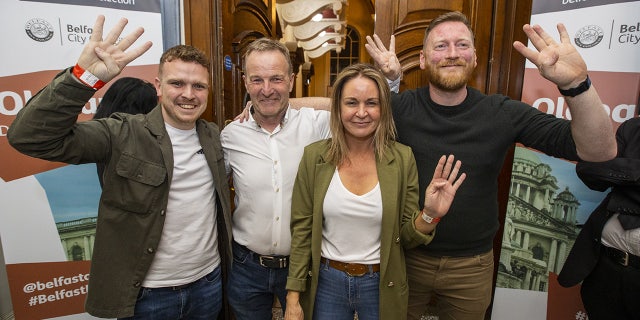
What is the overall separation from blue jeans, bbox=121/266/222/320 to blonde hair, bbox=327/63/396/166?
80 cm

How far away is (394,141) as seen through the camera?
1646 millimetres

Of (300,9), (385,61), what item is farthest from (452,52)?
(300,9)

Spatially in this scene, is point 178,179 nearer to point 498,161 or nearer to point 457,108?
point 457,108

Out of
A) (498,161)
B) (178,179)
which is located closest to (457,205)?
(498,161)

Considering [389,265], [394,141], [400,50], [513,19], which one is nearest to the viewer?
[389,265]

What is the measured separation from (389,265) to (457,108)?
79 cm

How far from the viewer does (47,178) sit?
2.24m

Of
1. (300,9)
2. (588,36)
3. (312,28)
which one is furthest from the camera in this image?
(312,28)

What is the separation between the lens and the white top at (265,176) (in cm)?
171

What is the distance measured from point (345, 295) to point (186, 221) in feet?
2.45

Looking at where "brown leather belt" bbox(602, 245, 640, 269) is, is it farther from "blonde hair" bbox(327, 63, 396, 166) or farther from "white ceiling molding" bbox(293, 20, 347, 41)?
"white ceiling molding" bbox(293, 20, 347, 41)

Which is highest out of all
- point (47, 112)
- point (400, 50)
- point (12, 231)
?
point (400, 50)

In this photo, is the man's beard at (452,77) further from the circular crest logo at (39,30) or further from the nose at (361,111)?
the circular crest logo at (39,30)

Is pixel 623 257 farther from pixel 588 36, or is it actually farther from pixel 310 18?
pixel 310 18
